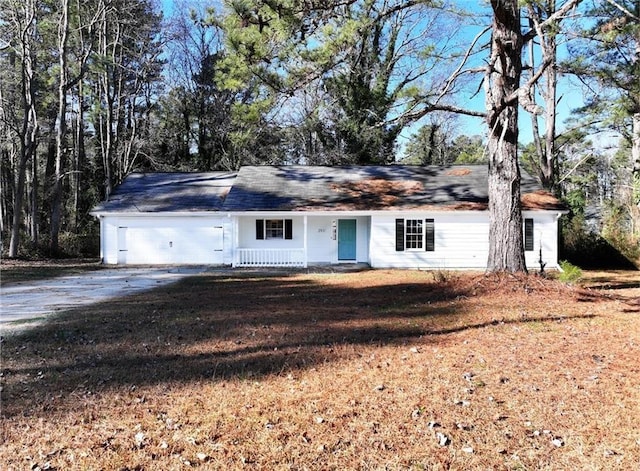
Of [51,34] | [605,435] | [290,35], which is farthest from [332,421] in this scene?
[51,34]

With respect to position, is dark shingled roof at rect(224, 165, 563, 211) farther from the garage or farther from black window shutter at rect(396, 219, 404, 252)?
the garage

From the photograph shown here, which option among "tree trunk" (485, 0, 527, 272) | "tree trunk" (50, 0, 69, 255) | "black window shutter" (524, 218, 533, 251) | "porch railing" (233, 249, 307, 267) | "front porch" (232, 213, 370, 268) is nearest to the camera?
"tree trunk" (485, 0, 527, 272)

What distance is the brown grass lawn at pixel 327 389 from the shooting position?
10.1ft

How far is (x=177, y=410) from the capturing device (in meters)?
3.77

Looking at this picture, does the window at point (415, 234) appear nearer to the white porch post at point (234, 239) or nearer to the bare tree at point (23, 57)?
the white porch post at point (234, 239)

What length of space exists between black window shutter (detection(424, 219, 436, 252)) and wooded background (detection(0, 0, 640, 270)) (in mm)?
3395

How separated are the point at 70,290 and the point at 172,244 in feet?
23.5

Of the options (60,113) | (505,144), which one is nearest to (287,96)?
(505,144)

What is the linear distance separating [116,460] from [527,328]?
18.6 feet

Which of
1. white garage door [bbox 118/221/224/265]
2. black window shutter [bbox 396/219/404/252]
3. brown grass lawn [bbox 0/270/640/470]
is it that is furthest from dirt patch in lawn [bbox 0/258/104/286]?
black window shutter [bbox 396/219/404/252]

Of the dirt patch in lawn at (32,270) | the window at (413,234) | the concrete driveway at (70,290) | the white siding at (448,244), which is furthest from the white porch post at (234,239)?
the window at (413,234)

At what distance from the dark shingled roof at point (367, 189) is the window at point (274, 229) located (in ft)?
3.29

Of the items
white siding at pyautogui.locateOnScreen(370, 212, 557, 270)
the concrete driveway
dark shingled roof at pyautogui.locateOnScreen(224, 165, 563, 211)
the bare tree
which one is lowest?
the concrete driveway

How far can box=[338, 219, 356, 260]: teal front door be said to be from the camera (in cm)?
1848
